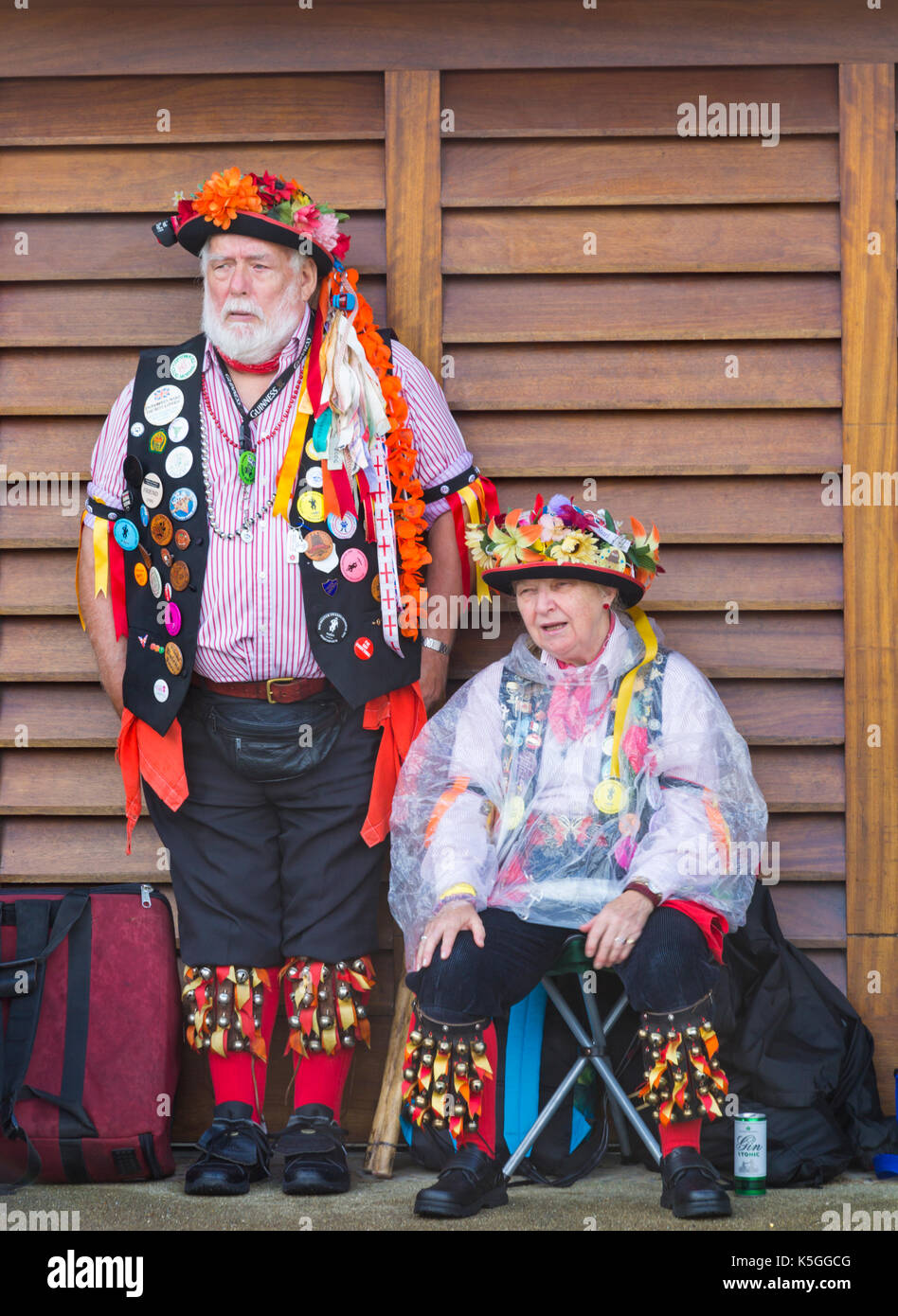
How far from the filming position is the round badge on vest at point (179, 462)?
3.14m

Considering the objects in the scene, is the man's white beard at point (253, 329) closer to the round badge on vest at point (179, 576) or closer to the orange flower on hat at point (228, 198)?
the orange flower on hat at point (228, 198)

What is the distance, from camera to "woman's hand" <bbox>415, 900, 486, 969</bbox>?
2.80 meters

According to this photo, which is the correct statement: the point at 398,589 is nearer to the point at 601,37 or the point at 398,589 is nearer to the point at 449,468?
the point at 449,468

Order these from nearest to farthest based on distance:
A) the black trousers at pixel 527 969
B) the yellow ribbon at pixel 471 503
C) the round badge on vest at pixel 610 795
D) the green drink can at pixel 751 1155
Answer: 1. the black trousers at pixel 527 969
2. the green drink can at pixel 751 1155
3. the round badge on vest at pixel 610 795
4. the yellow ribbon at pixel 471 503

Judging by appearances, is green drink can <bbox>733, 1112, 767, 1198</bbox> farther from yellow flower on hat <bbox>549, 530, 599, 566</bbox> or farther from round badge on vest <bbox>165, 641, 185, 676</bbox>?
round badge on vest <bbox>165, 641, 185, 676</bbox>

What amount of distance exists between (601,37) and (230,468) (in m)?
1.43

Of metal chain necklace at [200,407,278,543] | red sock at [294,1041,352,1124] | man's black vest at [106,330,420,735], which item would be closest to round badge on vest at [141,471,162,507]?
man's black vest at [106,330,420,735]

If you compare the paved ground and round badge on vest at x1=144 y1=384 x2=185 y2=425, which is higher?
round badge on vest at x1=144 y1=384 x2=185 y2=425

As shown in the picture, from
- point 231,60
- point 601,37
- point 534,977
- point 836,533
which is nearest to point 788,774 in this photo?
point 836,533

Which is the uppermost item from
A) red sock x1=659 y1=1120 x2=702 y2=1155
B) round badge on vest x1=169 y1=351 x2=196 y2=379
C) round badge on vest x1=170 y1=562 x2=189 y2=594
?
round badge on vest x1=169 y1=351 x2=196 y2=379

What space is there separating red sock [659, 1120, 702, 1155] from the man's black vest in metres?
1.08

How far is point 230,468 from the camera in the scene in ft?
10.4

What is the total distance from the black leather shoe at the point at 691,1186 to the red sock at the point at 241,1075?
0.91m

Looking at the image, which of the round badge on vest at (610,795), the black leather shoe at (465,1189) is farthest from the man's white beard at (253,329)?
the black leather shoe at (465,1189)
